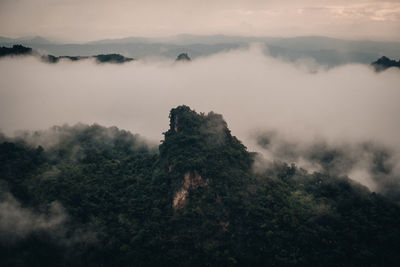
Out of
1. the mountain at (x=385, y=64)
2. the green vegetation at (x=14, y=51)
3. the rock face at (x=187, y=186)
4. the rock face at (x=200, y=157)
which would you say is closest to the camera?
the rock face at (x=187, y=186)

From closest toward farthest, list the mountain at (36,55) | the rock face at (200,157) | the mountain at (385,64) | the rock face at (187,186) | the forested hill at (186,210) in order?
the forested hill at (186,210)
the rock face at (187,186)
the rock face at (200,157)
the mountain at (36,55)
the mountain at (385,64)

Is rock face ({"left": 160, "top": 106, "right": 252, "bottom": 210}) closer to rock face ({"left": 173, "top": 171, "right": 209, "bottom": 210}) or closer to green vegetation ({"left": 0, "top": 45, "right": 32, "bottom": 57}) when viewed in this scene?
rock face ({"left": 173, "top": 171, "right": 209, "bottom": 210})

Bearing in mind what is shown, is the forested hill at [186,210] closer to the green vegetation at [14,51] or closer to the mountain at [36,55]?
the green vegetation at [14,51]

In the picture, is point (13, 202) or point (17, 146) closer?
point (13, 202)

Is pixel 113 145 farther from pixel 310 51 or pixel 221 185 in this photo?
pixel 310 51

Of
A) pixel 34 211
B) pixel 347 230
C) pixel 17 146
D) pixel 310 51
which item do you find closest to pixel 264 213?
pixel 347 230

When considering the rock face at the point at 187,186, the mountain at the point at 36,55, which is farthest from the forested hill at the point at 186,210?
the mountain at the point at 36,55

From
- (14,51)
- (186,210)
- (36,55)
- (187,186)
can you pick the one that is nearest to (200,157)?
(187,186)

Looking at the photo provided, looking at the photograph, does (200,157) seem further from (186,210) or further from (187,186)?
(186,210)

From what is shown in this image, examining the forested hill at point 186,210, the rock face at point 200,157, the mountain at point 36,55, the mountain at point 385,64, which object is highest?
the mountain at point 36,55
